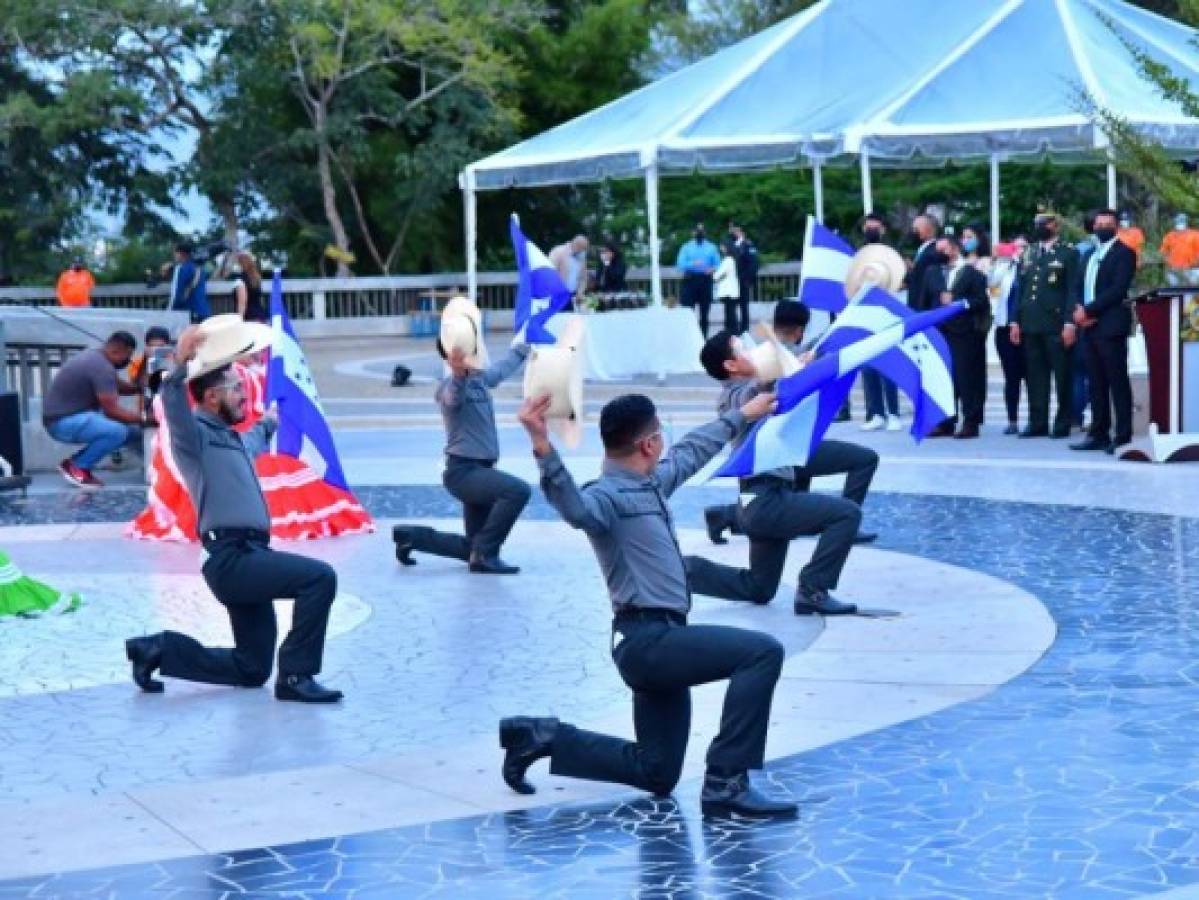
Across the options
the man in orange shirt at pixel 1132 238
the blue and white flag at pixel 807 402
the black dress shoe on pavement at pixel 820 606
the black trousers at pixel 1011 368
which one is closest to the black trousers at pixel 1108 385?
the man in orange shirt at pixel 1132 238

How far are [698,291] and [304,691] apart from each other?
74.7 feet

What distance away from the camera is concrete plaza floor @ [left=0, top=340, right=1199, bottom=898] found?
24.0 feet

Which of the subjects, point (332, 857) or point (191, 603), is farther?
point (191, 603)

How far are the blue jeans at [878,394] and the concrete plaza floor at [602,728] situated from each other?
5894mm

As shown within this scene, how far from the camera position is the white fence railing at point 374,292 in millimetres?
41562

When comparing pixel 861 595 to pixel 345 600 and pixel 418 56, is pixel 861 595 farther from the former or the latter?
pixel 418 56

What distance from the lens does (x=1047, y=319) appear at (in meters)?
20.3

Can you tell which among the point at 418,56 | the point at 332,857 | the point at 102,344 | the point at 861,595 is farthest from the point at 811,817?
the point at 418,56

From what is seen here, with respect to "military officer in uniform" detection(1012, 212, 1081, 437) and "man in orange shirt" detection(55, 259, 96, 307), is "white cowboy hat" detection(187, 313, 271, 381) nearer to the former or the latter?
"military officer in uniform" detection(1012, 212, 1081, 437)

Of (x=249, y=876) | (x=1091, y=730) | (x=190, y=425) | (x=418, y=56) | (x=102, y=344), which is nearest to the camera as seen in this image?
(x=249, y=876)

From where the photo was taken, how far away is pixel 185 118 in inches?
1756

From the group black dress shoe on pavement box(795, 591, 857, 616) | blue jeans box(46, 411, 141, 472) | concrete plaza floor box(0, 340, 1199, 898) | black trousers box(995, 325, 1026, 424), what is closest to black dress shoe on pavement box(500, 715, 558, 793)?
concrete plaza floor box(0, 340, 1199, 898)

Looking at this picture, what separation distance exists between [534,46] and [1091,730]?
38431 millimetres

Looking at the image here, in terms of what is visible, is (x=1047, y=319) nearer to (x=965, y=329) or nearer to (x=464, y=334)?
(x=965, y=329)
